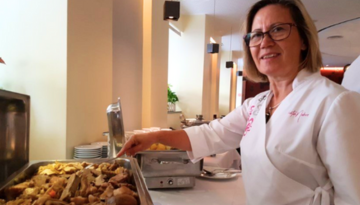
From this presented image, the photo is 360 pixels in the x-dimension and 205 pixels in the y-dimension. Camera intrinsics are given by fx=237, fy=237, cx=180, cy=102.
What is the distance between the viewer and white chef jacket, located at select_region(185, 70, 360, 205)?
58cm

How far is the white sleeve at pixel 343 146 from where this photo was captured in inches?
22.4

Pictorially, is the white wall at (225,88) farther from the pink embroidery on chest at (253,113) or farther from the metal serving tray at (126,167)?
the metal serving tray at (126,167)

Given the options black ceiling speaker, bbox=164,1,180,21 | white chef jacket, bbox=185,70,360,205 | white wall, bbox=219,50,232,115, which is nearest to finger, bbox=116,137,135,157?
white chef jacket, bbox=185,70,360,205

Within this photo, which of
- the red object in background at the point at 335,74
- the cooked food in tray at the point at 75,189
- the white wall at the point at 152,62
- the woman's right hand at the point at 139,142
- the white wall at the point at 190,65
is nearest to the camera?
the cooked food in tray at the point at 75,189

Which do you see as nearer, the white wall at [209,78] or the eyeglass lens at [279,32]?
the eyeglass lens at [279,32]

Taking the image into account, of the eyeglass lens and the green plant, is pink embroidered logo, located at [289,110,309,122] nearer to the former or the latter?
the eyeglass lens

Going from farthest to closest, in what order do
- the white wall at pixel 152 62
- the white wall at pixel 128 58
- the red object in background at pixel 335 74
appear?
1. the red object in background at pixel 335 74
2. the white wall at pixel 152 62
3. the white wall at pixel 128 58

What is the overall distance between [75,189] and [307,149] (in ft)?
2.11

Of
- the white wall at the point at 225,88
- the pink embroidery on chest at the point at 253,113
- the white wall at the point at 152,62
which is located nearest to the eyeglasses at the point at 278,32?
the pink embroidery on chest at the point at 253,113

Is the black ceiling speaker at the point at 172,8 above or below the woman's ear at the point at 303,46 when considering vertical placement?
above

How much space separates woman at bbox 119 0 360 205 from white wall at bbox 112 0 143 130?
1.06 meters

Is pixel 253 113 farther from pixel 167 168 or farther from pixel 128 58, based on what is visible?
pixel 128 58

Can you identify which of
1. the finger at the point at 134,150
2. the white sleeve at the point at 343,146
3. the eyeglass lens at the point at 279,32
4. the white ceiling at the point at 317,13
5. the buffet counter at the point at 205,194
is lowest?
the buffet counter at the point at 205,194

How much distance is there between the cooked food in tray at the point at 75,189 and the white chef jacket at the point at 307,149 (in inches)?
15.9
